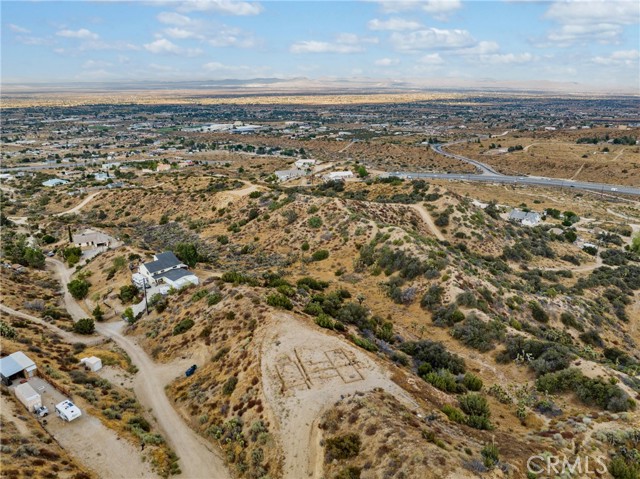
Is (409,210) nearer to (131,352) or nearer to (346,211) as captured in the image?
(346,211)

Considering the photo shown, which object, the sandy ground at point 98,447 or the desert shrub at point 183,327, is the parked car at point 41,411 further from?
the desert shrub at point 183,327

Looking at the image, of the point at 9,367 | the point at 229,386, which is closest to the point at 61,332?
the point at 9,367

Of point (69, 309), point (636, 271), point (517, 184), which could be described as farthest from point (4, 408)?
point (517, 184)

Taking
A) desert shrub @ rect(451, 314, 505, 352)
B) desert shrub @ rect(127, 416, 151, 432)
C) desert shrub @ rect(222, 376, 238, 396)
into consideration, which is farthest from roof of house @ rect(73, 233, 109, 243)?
desert shrub @ rect(451, 314, 505, 352)

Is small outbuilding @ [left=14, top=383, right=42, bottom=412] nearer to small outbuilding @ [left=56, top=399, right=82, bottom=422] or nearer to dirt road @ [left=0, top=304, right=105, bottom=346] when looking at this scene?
small outbuilding @ [left=56, top=399, right=82, bottom=422]

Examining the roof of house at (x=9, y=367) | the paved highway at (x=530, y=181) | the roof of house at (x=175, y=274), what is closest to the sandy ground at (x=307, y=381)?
the roof of house at (x=9, y=367)

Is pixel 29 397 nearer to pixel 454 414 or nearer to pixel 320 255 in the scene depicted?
pixel 454 414
